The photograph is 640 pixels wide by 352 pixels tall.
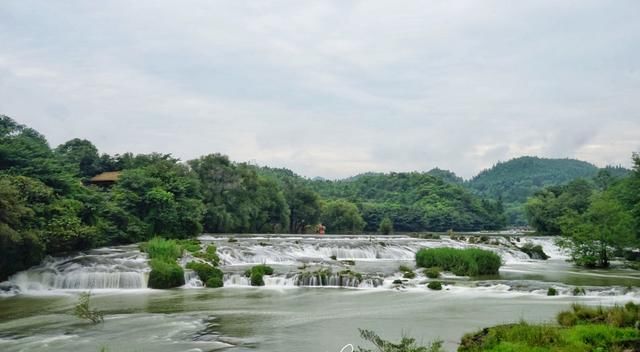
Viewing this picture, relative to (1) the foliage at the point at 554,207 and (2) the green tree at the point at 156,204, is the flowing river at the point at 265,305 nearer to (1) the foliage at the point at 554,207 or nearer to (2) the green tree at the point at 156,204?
(2) the green tree at the point at 156,204

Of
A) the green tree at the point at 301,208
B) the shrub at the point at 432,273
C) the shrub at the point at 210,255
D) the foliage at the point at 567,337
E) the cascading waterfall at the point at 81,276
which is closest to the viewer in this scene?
the foliage at the point at 567,337

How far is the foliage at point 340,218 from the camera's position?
8125 cm

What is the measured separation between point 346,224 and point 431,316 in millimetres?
64220

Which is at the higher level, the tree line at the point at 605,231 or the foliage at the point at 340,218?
the foliage at the point at 340,218

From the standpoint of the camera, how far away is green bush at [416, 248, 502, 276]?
29.6m

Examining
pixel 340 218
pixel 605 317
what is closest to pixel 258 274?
pixel 605 317

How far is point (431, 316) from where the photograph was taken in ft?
56.3

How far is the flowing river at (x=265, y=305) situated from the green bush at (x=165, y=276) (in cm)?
45

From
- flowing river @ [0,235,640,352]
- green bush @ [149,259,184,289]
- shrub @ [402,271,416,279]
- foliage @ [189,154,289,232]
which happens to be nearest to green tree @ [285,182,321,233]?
foliage @ [189,154,289,232]

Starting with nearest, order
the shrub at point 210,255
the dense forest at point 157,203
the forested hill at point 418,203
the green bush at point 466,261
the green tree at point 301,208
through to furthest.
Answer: the dense forest at point 157,203, the green bush at point 466,261, the shrub at point 210,255, the green tree at point 301,208, the forested hill at point 418,203

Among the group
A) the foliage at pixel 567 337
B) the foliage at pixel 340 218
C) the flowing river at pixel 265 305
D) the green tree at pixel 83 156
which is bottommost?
the flowing river at pixel 265 305

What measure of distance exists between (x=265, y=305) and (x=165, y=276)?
709cm

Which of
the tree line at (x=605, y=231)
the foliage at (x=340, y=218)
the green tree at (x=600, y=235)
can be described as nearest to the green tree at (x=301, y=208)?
the foliage at (x=340, y=218)

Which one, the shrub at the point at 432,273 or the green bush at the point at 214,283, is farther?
the shrub at the point at 432,273
